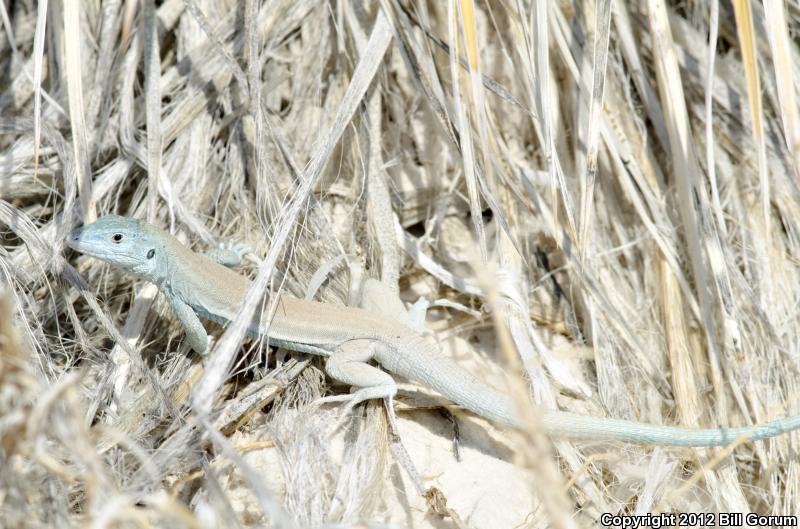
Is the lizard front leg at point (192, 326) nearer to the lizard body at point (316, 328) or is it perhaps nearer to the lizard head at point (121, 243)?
the lizard body at point (316, 328)

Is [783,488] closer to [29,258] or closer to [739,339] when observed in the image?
[739,339]

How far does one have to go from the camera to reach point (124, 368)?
2773 millimetres

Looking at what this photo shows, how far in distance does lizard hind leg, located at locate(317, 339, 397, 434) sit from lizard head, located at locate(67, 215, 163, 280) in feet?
2.70

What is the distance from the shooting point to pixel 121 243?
2717 mm

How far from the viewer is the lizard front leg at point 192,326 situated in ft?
9.17

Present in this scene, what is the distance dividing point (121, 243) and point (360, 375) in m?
1.04

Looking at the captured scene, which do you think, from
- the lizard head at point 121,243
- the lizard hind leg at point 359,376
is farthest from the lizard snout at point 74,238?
the lizard hind leg at point 359,376

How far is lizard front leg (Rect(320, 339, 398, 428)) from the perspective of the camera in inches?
105

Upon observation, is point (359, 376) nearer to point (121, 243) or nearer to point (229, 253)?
point (229, 253)

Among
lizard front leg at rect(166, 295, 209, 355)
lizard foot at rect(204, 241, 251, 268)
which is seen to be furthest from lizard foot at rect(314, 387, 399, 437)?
lizard foot at rect(204, 241, 251, 268)

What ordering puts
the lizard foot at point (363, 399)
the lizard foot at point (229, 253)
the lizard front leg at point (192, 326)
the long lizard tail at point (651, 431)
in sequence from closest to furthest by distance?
the long lizard tail at point (651, 431), the lizard foot at point (363, 399), the lizard front leg at point (192, 326), the lizard foot at point (229, 253)

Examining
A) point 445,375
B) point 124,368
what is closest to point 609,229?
point 445,375

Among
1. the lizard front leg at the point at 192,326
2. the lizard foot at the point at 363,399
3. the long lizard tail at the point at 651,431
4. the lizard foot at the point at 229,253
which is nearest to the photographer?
the long lizard tail at the point at 651,431

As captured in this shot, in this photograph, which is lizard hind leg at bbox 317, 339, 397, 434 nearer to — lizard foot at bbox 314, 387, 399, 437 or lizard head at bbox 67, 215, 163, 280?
lizard foot at bbox 314, 387, 399, 437
